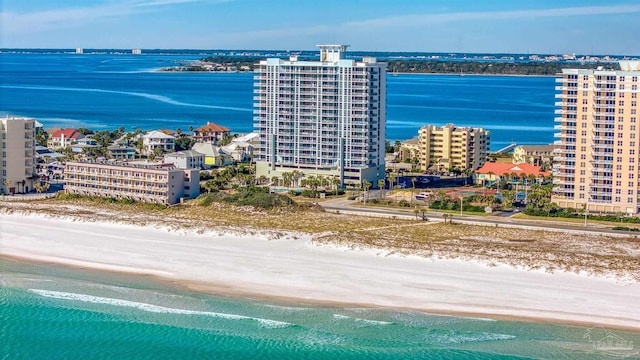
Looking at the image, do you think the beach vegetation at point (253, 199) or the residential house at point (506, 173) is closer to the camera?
the beach vegetation at point (253, 199)

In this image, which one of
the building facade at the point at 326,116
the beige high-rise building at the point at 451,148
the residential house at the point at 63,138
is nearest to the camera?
the building facade at the point at 326,116

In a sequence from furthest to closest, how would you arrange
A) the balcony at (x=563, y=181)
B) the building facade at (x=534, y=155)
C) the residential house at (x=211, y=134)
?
the residential house at (x=211, y=134), the building facade at (x=534, y=155), the balcony at (x=563, y=181)

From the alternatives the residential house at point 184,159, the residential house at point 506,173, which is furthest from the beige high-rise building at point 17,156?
the residential house at point 506,173

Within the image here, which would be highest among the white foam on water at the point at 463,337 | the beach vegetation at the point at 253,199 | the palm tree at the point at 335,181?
the palm tree at the point at 335,181

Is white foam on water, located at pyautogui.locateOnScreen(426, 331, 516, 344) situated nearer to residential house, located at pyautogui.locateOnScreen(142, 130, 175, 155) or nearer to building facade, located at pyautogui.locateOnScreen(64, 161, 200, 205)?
building facade, located at pyautogui.locateOnScreen(64, 161, 200, 205)

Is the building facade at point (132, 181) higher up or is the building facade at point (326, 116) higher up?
the building facade at point (326, 116)

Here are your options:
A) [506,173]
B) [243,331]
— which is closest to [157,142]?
[506,173]

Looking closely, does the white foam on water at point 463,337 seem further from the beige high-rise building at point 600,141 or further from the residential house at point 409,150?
the residential house at point 409,150
